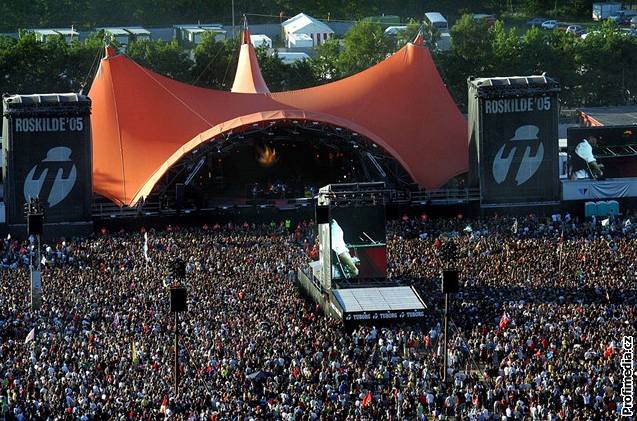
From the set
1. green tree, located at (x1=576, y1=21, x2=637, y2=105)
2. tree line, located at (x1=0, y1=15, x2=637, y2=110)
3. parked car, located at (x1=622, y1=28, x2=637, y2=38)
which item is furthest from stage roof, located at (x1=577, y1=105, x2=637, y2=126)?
parked car, located at (x1=622, y1=28, x2=637, y2=38)

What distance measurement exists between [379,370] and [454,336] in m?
4.41

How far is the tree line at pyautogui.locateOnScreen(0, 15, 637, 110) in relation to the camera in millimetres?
82375

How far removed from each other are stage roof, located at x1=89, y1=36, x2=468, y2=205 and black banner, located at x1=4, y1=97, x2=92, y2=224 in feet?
5.95

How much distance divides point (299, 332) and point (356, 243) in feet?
19.9

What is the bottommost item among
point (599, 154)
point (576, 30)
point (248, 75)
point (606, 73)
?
point (599, 154)

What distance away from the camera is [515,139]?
62344mm

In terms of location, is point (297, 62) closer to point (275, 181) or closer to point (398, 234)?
point (275, 181)

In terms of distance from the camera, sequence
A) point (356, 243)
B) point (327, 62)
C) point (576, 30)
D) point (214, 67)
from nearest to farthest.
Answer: point (356, 243)
point (214, 67)
point (327, 62)
point (576, 30)

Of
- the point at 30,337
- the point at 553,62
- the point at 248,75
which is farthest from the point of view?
the point at 553,62

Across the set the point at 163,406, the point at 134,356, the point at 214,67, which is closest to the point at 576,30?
the point at 214,67

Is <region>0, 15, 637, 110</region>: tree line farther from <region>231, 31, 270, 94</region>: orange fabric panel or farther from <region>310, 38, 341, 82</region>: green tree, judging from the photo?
A: <region>231, 31, 270, 94</region>: orange fabric panel

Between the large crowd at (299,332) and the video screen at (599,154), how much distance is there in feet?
14.4

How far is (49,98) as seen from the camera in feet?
198

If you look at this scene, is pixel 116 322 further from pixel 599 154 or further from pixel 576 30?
pixel 576 30
